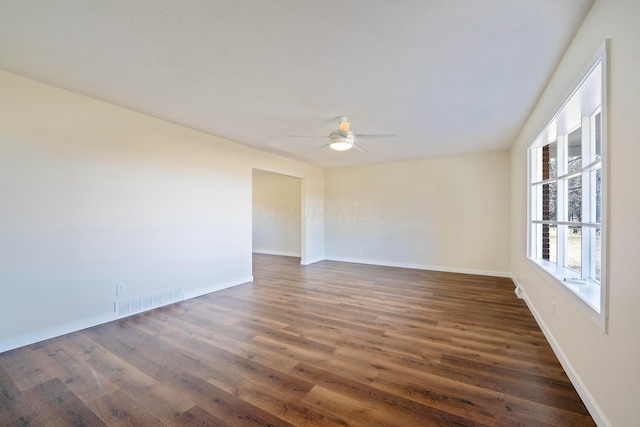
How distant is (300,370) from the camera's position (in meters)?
2.11

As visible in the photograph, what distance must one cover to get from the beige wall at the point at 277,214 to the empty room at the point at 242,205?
3.05 metres

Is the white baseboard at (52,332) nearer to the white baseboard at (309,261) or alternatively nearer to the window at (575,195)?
the white baseboard at (309,261)

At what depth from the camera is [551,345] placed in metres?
2.41

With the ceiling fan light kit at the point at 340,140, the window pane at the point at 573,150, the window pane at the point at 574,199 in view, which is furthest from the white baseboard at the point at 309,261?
the window pane at the point at 573,150

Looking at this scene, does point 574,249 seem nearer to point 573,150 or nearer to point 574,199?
point 574,199

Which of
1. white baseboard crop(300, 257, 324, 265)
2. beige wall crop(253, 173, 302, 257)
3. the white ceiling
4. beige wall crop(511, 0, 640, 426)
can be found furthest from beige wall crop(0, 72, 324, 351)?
beige wall crop(511, 0, 640, 426)

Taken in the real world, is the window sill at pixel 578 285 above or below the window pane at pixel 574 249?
below

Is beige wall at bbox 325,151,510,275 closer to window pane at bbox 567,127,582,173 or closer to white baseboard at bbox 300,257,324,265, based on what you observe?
white baseboard at bbox 300,257,324,265

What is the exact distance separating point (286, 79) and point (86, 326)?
10.9 feet

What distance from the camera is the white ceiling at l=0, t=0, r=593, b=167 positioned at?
5.35 feet

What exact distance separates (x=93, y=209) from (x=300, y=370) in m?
2.77

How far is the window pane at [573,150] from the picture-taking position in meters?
2.65

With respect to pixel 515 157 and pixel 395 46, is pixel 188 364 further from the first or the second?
pixel 515 157

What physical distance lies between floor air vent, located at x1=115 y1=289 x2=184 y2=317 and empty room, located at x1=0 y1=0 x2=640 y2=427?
2 centimetres
